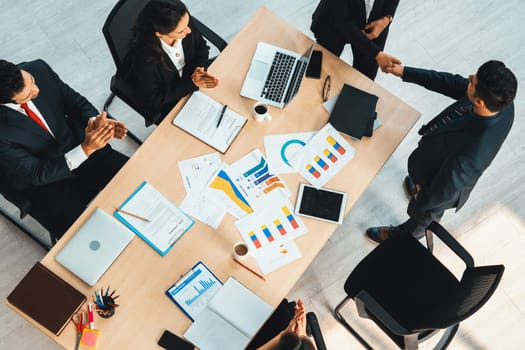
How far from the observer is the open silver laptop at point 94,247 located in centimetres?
209

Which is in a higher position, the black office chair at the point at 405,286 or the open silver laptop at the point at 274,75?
the open silver laptop at the point at 274,75

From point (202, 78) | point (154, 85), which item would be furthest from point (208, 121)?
point (154, 85)

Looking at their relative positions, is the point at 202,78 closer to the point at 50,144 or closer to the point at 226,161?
the point at 226,161

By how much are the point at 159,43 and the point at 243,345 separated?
1560mm

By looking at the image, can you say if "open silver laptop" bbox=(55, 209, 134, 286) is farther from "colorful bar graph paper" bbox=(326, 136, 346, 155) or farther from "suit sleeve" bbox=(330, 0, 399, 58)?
"suit sleeve" bbox=(330, 0, 399, 58)

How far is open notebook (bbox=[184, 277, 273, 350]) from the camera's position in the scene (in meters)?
2.03

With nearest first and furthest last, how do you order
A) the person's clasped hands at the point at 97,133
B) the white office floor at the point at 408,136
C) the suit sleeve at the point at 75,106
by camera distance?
1. the person's clasped hands at the point at 97,133
2. the suit sleeve at the point at 75,106
3. the white office floor at the point at 408,136

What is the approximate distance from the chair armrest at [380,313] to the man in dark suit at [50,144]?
147cm

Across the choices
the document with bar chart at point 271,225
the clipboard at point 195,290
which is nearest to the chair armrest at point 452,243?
the document with bar chart at point 271,225

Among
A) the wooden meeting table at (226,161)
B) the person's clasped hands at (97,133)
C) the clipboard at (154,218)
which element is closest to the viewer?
the wooden meeting table at (226,161)

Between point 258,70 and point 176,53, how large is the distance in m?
0.47

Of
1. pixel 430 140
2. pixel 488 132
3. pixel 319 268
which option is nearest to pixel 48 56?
pixel 319 268

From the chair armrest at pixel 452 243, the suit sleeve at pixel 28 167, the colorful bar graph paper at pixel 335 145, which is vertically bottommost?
the suit sleeve at pixel 28 167

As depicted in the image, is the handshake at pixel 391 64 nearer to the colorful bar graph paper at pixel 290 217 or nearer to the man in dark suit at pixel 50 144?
the colorful bar graph paper at pixel 290 217
